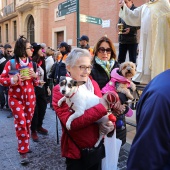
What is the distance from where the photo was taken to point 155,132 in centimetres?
89

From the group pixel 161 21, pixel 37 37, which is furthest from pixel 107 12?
pixel 161 21

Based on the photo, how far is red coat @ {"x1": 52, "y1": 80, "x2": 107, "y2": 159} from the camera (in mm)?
1793

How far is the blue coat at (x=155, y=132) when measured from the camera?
873 mm

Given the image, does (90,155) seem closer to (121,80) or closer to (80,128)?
(80,128)

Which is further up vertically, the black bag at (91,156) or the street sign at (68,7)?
the street sign at (68,7)

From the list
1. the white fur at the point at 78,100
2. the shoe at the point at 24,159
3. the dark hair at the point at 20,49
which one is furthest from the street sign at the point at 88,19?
the white fur at the point at 78,100

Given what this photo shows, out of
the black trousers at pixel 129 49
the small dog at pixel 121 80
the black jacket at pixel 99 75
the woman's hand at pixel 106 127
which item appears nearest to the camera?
the woman's hand at pixel 106 127

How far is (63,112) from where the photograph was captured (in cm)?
191

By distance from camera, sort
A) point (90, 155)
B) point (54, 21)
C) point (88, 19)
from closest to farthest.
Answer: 1. point (90, 155)
2. point (88, 19)
3. point (54, 21)

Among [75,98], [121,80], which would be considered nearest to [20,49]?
[121,80]

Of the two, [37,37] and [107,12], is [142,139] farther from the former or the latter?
[37,37]

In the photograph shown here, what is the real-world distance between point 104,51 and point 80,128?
1.21 m

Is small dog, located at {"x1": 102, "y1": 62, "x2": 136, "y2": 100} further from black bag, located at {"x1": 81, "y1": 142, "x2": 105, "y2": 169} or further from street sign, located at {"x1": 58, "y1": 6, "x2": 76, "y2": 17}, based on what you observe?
street sign, located at {"x1": 58, "y1": 6, "x2": 76, "y2": 17}

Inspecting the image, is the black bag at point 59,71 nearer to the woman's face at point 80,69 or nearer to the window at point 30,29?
the woman's face at point 80,69
